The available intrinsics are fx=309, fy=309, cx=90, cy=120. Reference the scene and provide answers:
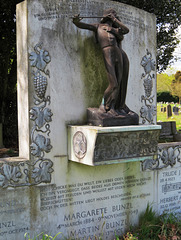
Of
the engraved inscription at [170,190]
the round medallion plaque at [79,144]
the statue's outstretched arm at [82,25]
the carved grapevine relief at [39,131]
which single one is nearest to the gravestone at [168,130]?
the engraved inscription at [170,190]

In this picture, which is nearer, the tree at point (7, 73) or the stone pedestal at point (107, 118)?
the stone pedestal at point (107, 118)

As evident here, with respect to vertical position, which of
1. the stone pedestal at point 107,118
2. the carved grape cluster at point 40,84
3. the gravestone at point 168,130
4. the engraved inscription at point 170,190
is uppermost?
the carved grape cluster at point 40,84

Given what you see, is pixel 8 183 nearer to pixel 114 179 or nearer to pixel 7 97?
pixel 114 179

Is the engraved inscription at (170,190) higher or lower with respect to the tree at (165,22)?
lower

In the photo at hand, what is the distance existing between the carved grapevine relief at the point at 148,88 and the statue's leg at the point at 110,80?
99 centimetres

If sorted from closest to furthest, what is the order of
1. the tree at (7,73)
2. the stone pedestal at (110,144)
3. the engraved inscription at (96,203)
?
1. the stone pedestal at (110,144)
2. the engraved inscription at (96,203)
3. the tree at (7,73)

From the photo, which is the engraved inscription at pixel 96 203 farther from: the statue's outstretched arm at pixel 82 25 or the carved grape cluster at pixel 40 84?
the statue's outstretched arm at pixel 82 25

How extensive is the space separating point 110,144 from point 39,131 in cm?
96

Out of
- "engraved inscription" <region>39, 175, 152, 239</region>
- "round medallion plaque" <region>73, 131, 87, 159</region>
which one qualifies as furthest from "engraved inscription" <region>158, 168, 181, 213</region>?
"round medallion plaque" <region>73, 131, 87, 159</region>

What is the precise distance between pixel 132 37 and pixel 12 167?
2.75m

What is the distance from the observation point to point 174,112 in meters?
27.2

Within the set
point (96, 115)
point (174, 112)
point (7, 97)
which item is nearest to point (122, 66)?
point (96, 115)

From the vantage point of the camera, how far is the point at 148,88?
5195 mm

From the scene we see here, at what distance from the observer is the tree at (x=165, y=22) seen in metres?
10.9
